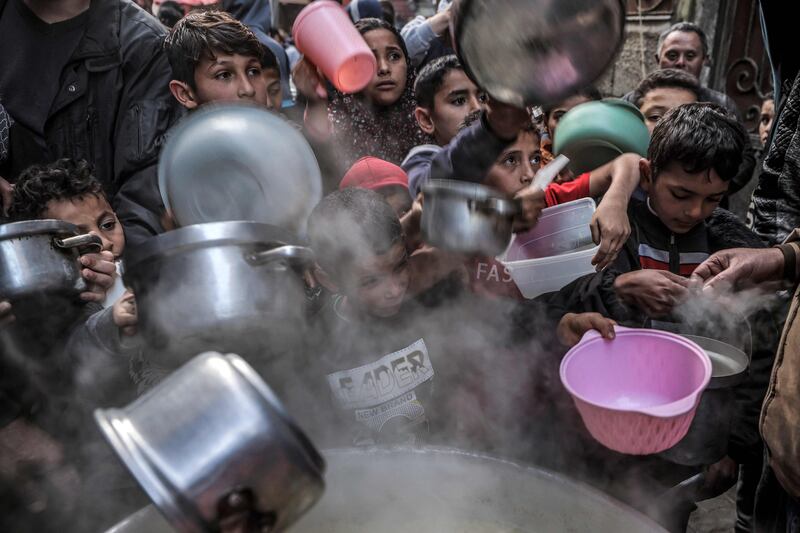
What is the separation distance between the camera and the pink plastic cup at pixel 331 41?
2438 mm

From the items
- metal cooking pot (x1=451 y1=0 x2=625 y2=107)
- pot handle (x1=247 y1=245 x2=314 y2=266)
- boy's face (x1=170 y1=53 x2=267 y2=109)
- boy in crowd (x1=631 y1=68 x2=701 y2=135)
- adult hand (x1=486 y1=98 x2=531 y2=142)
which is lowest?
boy in crowd (x1=631 y1=68 x2=701 y2=135)

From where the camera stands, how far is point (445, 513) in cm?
145

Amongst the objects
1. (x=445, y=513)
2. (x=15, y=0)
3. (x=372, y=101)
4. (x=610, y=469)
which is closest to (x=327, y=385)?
(x=445, y=513)

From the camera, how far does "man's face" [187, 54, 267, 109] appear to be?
225cm

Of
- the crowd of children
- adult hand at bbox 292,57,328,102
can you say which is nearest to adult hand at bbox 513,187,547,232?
the crowd of children

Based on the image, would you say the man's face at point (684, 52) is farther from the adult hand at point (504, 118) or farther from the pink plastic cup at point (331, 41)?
the adult hand at point (504, 118)

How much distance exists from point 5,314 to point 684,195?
2.22m

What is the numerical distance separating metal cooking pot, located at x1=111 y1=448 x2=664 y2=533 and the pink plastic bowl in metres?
0.17

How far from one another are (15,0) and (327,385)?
202 centimetres

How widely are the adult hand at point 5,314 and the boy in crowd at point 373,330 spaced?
849 mm

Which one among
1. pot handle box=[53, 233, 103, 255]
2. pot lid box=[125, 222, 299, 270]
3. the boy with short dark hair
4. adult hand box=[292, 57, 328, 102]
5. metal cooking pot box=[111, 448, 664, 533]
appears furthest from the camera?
adult hand box=[292, 57, 328, 102]

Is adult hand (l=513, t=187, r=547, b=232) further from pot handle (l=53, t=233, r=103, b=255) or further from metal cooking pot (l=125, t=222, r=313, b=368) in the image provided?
pot handle (l=53, t=233, r=103, b=255)

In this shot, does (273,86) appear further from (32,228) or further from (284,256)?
(284,256)

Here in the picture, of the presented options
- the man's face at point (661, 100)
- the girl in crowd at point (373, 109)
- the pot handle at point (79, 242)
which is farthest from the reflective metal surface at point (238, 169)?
the man's face at point (661, 100)
